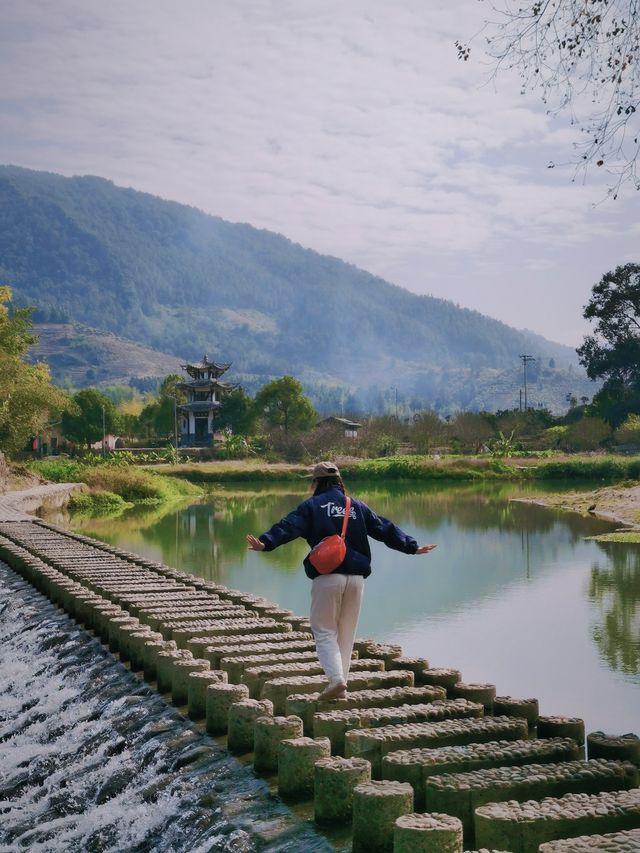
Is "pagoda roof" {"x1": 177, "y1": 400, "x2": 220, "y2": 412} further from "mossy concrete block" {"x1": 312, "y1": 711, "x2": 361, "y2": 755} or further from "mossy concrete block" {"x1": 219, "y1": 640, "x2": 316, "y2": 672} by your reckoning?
"mossy concrete block" {"x1": 312, "y1": 711, "x2": 361, "y2": 755}

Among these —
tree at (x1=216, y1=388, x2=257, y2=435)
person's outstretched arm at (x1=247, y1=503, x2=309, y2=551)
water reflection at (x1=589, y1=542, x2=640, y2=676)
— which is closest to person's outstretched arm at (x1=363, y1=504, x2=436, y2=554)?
person's outstretched arm at (x1=247, y1=503, x2=309, y2=551)

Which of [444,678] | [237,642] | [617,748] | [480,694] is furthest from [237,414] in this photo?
[617,748]

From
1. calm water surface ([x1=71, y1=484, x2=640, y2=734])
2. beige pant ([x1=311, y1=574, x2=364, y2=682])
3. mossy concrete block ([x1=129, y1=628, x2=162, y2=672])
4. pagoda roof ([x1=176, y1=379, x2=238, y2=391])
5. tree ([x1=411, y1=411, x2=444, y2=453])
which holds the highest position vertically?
pagoda roof ([x1=176, y1=379, x2=238, y2=391])

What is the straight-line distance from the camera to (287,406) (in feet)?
240

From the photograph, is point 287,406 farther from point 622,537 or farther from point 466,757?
point 466,757

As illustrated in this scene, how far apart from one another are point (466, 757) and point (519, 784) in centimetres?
38

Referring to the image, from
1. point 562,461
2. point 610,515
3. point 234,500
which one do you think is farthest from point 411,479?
point 610,515

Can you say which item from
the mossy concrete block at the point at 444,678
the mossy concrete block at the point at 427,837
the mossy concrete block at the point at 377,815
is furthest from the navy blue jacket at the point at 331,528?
the mossy concrete block at the point at 427,837

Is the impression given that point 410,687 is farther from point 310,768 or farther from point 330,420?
point 330,420

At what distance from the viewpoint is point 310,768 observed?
466cm

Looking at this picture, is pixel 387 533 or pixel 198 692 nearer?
pixel 387 533

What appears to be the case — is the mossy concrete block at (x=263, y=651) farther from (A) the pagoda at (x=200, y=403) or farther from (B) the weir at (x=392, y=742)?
(A) the pagoda at (x=200, y=403)

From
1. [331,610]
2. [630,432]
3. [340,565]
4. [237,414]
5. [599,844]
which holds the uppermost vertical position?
[237,414]

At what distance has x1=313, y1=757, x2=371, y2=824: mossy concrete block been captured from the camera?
14.2ft
